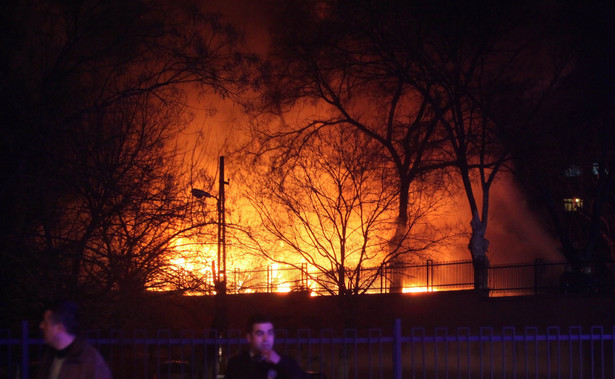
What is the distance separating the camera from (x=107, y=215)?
11.3 m

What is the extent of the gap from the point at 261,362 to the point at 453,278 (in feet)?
68.2

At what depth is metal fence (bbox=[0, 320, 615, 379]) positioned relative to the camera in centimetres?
876

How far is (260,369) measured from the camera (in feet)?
16.7

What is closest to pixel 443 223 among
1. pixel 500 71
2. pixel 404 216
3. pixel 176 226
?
pixel 404 216

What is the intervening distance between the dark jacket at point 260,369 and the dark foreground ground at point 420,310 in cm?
934

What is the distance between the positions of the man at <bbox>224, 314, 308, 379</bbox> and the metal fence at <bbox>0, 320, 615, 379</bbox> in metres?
3.32

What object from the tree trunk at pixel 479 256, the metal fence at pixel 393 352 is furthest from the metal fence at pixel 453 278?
the metal fence at pixel 393 352

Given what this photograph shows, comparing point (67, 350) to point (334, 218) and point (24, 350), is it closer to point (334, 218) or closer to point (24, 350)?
point (24, 350)

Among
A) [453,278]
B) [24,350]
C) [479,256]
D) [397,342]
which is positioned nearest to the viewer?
[24,350]

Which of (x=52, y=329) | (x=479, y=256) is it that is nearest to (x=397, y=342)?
(x=52, y=329)

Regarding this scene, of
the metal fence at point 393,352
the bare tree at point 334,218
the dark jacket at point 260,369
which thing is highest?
the bare tree at point 334,218

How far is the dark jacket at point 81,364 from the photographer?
4879 mm

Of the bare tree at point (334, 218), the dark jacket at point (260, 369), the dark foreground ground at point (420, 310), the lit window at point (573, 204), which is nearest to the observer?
the dark jacket at point (260, 369)

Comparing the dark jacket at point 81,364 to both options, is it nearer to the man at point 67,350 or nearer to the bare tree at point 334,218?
the man at point 67,350
